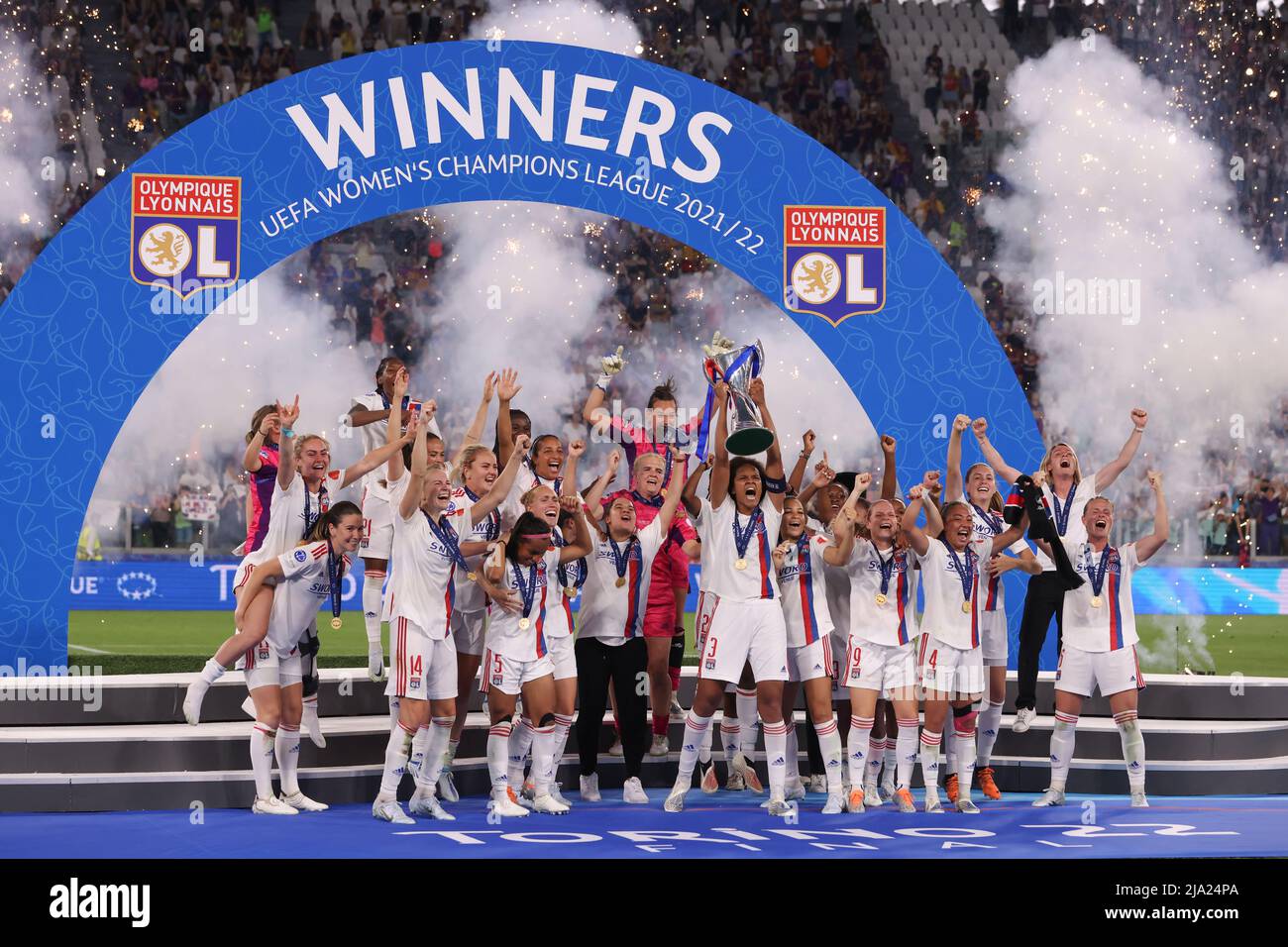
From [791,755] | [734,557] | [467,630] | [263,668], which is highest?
[734,557]

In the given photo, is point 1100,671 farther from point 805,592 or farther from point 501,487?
point 501,487

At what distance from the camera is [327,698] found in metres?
9.00

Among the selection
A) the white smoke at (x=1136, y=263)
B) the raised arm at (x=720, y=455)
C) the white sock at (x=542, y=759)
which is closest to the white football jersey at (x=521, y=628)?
the white sock at (x=542, y=759)

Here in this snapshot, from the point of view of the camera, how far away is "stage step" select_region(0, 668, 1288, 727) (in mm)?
8500

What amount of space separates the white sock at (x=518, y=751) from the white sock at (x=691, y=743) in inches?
29.6

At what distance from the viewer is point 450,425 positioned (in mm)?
17641

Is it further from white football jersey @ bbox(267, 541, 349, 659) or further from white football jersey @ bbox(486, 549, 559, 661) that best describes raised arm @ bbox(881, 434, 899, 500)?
white football jersey @ bbox(267, 541, 349, 659)

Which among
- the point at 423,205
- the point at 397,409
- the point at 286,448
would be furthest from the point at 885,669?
the point at 423,205

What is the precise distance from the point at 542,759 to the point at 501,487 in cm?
131

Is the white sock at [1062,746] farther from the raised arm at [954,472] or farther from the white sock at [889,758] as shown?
the raised arm at [954,472]

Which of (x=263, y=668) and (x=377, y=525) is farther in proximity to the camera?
(x=377, y=525)

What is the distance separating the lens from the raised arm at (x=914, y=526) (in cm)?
787
